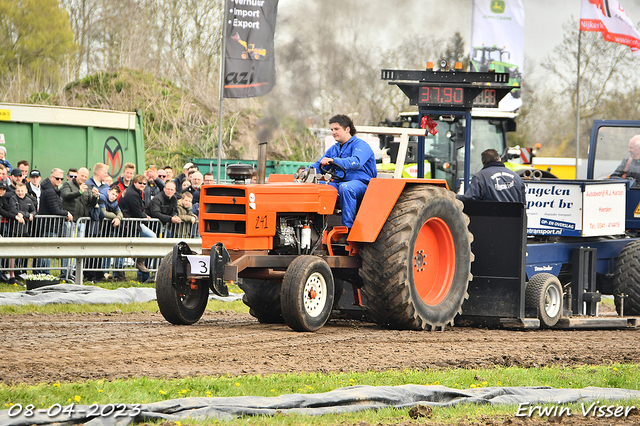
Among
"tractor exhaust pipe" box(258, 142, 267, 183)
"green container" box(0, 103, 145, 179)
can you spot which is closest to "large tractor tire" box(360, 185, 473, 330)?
"tractor exhaust pipe" box(258, 142, 267, 183)

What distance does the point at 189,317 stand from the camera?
810 cm

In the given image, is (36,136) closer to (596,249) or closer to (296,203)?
(296,203)

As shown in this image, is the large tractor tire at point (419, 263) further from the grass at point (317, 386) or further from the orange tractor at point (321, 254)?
the grass at point (317, 386)

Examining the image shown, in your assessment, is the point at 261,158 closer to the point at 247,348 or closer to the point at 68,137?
the point at 247,348

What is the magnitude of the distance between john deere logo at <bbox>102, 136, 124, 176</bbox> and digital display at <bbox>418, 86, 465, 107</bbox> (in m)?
9.58

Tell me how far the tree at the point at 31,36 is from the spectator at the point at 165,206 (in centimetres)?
1780

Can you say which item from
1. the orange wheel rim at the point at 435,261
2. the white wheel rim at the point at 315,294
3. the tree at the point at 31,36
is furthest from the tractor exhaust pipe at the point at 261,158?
the tree at the point at 31,36

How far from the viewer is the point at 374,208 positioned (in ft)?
26.8

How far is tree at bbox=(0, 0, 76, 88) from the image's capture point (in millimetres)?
29344

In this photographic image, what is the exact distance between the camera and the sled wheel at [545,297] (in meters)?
9.16

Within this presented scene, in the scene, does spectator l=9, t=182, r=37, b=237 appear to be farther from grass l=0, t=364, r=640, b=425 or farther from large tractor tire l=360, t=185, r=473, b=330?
grass l=0, t=364, r=640, b=425

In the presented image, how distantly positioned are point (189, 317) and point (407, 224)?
2347mm

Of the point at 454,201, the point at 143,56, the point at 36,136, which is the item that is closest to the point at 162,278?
the point at 454,201

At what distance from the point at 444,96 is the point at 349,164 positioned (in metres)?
2.97
